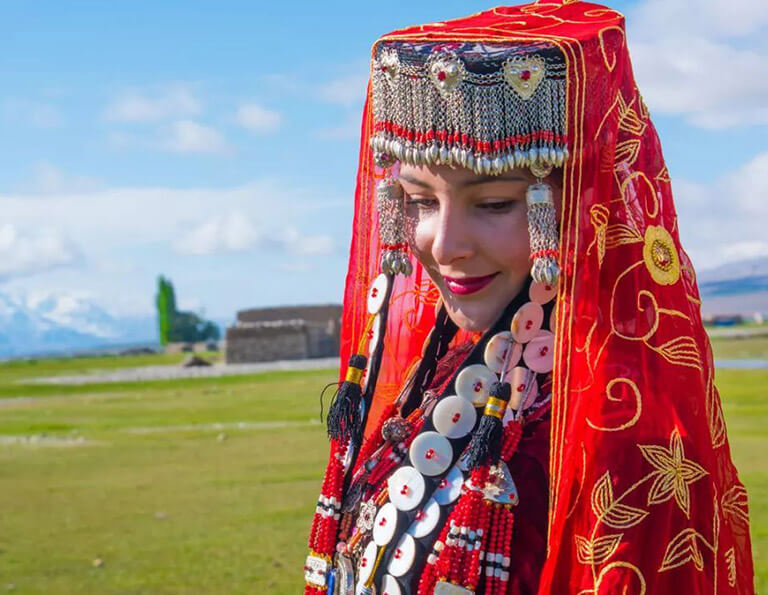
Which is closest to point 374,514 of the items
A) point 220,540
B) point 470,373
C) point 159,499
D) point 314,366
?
point 470,373

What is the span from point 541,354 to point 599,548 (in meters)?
0.47

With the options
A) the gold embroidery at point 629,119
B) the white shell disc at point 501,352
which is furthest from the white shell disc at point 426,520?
the gold embroidery at point 629,119

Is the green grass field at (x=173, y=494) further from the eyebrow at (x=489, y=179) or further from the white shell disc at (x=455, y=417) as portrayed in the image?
the eyebrow at (x=489, y=179)

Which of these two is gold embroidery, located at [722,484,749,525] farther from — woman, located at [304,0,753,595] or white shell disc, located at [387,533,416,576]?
white shell disc, located at [387,533,416,576]

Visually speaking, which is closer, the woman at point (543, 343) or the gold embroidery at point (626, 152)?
the woman at point (543, 343)

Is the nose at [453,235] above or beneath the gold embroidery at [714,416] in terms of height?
above

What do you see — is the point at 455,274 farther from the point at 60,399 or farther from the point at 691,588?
the point at 60,399

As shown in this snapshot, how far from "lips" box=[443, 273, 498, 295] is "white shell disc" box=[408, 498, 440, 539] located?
1.67 feet

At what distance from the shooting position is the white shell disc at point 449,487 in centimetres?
251

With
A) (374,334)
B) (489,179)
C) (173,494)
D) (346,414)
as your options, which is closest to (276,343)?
(173,494)

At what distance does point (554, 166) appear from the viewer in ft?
7.91

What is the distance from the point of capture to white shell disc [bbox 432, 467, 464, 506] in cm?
251

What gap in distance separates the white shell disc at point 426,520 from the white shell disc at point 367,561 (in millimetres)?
118

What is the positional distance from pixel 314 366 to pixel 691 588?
98.9 ft
